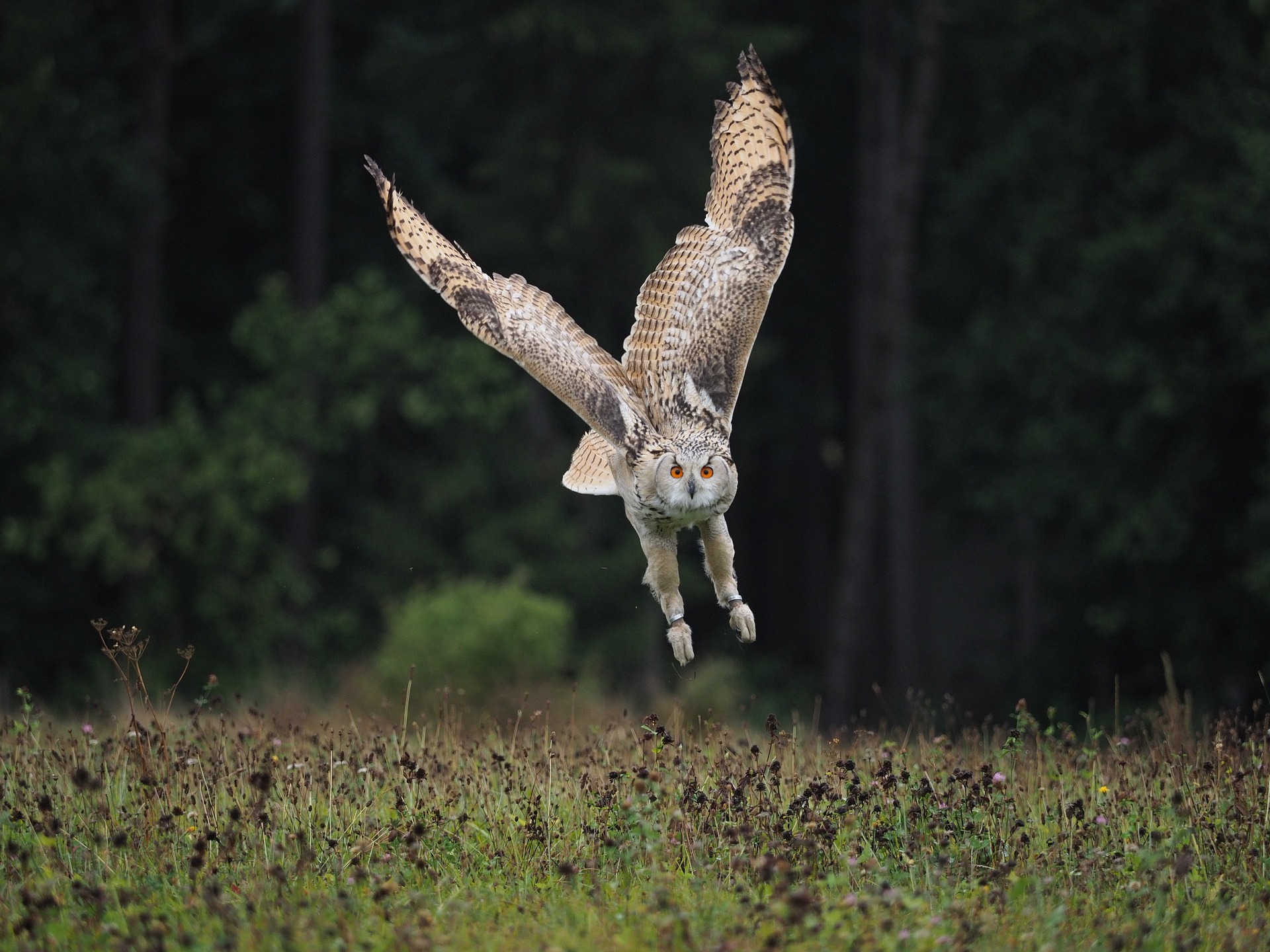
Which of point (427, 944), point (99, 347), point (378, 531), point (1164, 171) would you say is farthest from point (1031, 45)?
point (427, 944)

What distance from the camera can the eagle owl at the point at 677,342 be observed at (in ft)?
21.2

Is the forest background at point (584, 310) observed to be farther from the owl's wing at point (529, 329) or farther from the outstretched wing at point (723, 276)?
the owl's wing at point (529, 329)

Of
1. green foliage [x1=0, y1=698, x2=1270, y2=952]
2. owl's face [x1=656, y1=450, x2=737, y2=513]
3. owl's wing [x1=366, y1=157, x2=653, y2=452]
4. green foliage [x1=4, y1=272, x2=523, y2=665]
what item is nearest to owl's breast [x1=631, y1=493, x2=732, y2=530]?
owl's face [x1=656, y1=450, x2=737, y2=513]

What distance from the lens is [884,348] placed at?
19.8 m

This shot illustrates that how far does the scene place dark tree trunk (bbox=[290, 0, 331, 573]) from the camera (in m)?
19.2

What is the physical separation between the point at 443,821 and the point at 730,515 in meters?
20.1

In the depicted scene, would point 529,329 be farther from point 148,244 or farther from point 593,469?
point 148,244

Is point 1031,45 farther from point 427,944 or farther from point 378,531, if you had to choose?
point 427,944

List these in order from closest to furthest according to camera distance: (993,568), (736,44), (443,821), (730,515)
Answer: (443,821), (736,44), (730,515), (993,568)

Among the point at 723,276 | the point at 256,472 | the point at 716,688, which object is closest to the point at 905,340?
the point at 716,688

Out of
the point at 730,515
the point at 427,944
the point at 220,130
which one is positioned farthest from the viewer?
the point at 730,515

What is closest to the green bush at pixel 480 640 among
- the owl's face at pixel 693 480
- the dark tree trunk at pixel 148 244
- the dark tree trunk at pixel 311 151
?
the dark tree trunk at pixel 148 244

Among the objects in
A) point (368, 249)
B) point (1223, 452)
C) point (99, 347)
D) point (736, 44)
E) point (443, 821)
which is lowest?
point (443, 821)

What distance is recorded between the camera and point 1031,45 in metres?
17.8
